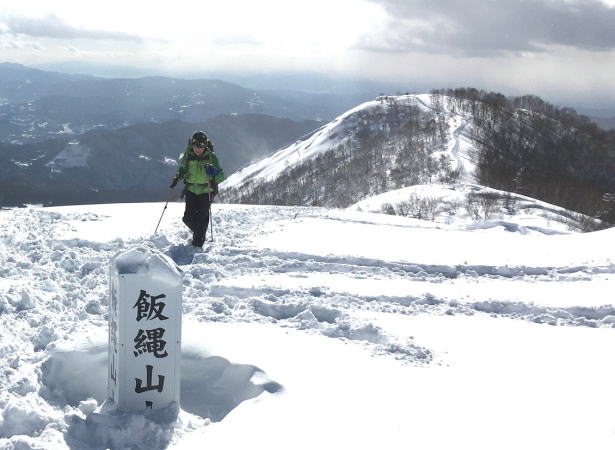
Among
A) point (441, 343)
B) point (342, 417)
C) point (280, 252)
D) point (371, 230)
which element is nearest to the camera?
point (342, 417)

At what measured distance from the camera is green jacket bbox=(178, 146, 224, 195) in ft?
34.9

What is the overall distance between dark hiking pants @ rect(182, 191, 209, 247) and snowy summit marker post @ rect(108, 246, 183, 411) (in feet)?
20.2

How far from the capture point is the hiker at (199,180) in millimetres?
10578

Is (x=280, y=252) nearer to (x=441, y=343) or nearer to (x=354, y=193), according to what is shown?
(x=441, y=343)

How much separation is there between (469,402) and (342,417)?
1297 mm

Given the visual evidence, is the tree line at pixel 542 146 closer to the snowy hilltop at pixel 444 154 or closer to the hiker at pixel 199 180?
the snowy hilltop at pixel 444 154

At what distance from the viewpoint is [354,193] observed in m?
94.4

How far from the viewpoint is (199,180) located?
35.0 feet

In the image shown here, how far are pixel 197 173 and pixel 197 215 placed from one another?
34.1 inches

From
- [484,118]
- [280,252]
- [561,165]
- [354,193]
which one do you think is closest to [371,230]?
[280,252]

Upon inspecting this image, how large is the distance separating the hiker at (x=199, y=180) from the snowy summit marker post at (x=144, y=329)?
20.3ft

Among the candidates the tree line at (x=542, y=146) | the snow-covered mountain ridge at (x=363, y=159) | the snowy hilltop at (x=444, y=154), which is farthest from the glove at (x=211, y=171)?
the tree line at (x=542, y=146)

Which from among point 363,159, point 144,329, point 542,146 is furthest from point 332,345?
point 542,146

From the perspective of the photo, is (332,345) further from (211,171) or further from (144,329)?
(211,171)
